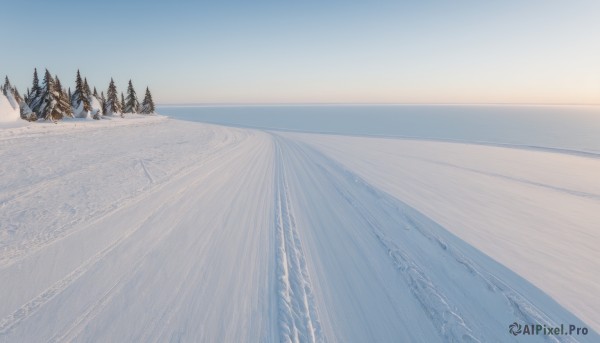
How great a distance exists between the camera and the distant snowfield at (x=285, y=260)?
3695 mm

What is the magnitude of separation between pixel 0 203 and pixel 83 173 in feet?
13.1

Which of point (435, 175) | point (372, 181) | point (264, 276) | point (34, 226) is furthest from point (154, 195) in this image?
point (435, 175)

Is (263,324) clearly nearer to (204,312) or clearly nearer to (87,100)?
(204,312)

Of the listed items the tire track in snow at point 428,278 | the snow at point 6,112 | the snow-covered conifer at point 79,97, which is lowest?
the tire track in snow at point 428,278

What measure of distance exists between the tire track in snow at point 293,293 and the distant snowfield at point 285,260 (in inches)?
1.0

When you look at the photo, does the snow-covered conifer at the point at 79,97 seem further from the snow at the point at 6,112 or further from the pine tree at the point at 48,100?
the snow at the point at 6,112

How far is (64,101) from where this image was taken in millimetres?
38469

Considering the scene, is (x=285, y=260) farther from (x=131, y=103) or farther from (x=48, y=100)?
(x=131, y=103)

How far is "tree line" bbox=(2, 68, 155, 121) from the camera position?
34.6 meters

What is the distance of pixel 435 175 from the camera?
46.6 feet

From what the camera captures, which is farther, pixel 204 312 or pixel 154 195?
pixel 154 195

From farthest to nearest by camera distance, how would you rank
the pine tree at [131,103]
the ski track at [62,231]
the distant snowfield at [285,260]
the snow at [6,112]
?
the pine tree at [131,103] → the snow at [6,112] → the ski track at [62,231] → the distant snowfield at [285,260]

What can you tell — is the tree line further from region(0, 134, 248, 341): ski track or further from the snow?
region(0, 134, 248, 341): ski track

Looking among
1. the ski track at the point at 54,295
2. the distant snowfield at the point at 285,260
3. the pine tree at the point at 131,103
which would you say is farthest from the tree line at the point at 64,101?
the ski track at the point at 54,295
